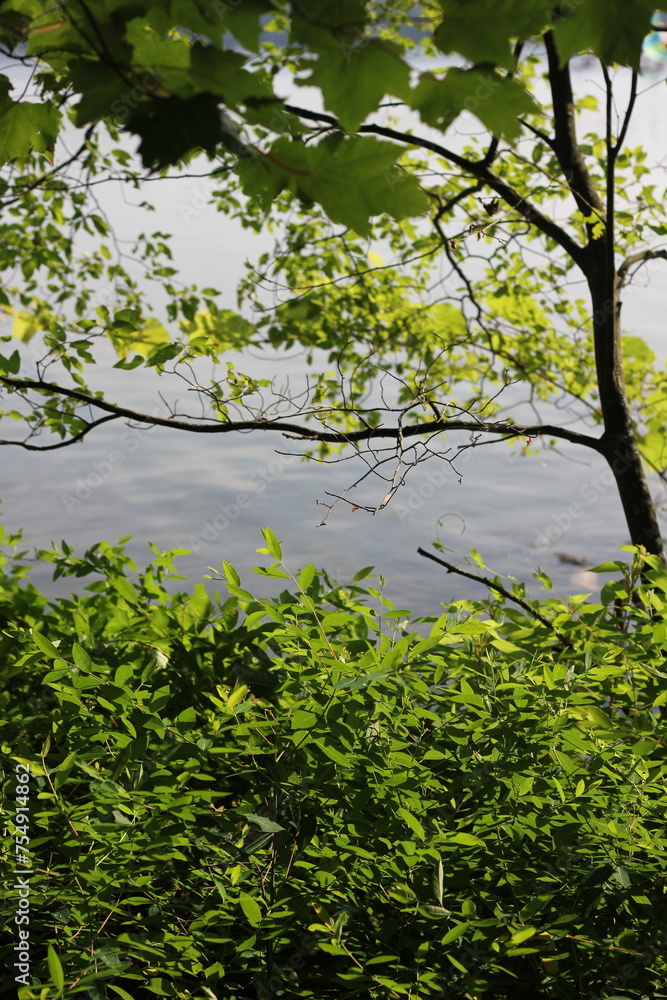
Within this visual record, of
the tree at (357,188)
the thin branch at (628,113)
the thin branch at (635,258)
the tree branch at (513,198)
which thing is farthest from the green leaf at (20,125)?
the thin branch at (635,258)

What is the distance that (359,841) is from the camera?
7.07 ft

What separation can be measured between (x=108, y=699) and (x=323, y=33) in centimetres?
172

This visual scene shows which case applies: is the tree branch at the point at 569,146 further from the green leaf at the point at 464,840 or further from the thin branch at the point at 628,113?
the green leaf at the point at 464,840

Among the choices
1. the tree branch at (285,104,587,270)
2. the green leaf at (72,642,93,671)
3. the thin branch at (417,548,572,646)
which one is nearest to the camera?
the green leaf at (72,642,93,671)

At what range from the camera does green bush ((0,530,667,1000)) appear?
196cm

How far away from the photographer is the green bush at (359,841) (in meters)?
1.96

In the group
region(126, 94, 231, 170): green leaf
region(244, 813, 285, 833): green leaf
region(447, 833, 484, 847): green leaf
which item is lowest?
region(447, 833, 484, 847): green leaf

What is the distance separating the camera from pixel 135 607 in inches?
123

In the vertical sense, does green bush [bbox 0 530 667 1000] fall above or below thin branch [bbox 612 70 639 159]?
below

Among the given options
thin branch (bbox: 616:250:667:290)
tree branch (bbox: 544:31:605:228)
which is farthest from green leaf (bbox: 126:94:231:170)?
thin branch (bbox: 616:250:667:290)

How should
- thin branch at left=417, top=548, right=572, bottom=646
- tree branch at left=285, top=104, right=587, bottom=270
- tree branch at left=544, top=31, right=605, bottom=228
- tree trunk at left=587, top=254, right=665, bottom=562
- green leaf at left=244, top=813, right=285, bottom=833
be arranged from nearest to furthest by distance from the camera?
green leaf at left=244, top=813, right=285, bottom=833 → thin branch at left=417, top=548, right=572, bottom=646 → tree branch at left=285, top=104, right=587, bottom=270 → tree trunk at left=587, top=254, right=665, bottom=562 → tree branch at left=544, top=31, right=605, bottom=228

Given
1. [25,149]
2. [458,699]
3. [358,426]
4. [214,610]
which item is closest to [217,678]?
[214,610]

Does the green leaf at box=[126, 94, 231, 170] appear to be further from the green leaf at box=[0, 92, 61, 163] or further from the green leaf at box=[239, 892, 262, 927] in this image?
the green leaf at box=[239, 892, 262, 927]

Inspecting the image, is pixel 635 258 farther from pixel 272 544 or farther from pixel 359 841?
pixel 359 841
